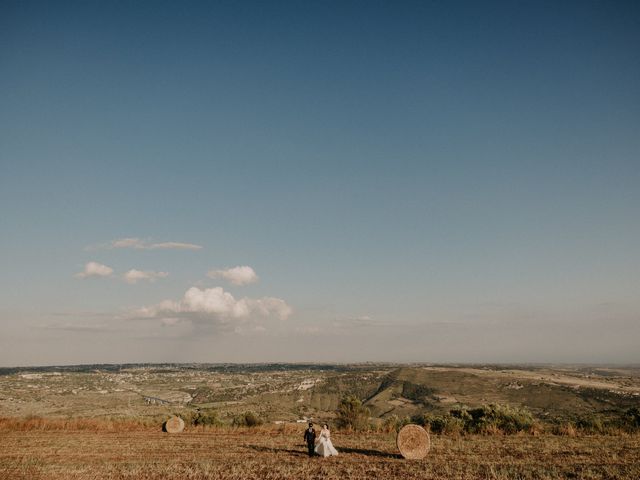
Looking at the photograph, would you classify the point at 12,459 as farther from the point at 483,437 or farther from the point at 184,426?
the point at 483,437

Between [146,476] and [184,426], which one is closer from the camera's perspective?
[146,476]

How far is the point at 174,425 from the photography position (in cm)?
3275

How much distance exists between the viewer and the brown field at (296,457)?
56.1 feet

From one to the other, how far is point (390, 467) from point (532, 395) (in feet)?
289

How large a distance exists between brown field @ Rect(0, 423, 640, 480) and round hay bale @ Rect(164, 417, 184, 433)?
8.93ft

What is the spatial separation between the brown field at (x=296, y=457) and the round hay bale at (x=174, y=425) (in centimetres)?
272

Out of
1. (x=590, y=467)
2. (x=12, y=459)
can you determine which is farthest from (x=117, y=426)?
(x=590, y=467)

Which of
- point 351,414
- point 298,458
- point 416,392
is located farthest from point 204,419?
point 416,392

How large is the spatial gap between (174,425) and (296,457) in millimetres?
15913

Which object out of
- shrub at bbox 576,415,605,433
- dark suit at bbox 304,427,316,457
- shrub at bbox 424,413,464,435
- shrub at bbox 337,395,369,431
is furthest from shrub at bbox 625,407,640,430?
dark suit at bbox 304,427,316,457

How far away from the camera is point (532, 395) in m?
90.9

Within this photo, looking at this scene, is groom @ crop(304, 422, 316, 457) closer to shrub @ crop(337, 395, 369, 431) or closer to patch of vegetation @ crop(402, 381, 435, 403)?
shrub @ crop(337, 395, 369, 431)

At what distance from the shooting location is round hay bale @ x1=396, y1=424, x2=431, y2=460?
20.3m

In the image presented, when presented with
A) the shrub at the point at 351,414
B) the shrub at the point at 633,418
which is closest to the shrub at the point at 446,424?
the shrub at the point at 351,414
